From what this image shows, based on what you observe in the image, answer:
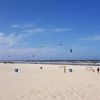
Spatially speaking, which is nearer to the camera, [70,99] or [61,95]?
[70,99]

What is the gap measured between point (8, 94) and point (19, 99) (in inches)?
67.3

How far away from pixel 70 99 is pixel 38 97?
1.66m

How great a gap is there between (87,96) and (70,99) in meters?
1.31

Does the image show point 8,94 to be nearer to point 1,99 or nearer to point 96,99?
point 1,99

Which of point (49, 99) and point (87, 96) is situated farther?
point (87, 96)

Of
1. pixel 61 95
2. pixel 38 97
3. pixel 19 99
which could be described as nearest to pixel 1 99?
pixel 19 99

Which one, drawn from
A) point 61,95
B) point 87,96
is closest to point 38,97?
point 61,95

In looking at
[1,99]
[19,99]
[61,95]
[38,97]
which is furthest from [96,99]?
[1,99]

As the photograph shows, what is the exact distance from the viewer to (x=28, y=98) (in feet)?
40.0

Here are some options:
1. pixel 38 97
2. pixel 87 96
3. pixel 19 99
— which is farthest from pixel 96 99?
pixel 19 99

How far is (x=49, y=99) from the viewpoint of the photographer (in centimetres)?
1212

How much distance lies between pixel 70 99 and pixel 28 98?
2.11 metres

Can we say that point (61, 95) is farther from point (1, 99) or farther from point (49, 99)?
point (1, 99)

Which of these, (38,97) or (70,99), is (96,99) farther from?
(38,97)
